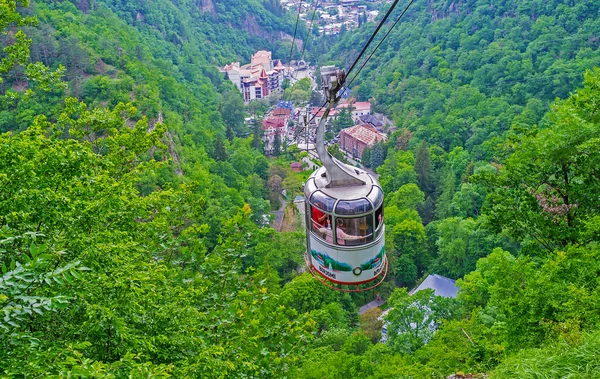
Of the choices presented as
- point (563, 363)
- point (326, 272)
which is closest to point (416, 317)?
point (326, 272)

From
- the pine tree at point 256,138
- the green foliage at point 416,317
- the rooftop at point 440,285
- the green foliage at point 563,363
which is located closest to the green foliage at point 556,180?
the green foliage at point 563,363

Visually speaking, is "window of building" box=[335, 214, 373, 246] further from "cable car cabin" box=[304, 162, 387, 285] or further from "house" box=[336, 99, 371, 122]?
"house" box=[336, 99, 371, 122]

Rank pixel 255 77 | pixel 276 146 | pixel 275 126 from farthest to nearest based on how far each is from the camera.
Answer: pixel 255 77, pixel 275 126, pixel 276 146

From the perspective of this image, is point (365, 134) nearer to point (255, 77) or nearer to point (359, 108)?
point (359, 108)

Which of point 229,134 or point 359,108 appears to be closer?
point 229,134

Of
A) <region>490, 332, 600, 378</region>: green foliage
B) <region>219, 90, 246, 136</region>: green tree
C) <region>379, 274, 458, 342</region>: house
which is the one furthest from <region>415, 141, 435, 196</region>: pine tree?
<region>490, 332, 600, 378</region>: green foliage

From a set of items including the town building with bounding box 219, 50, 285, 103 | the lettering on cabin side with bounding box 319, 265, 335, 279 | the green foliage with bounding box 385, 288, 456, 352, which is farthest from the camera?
the town building with bounding box 219, 50, 285, 103

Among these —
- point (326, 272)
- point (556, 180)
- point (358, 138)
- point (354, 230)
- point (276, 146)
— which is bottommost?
point (276, 146)
